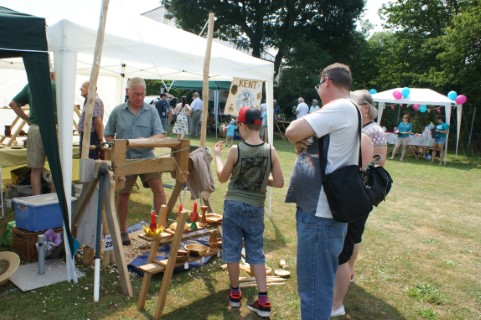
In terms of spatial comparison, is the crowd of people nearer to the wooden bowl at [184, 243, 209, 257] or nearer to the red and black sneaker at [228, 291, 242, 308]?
the red and black sneaker at [228, 291, 242, 308]

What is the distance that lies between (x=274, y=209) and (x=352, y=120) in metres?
4.22

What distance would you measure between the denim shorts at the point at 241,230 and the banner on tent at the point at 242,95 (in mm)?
2007

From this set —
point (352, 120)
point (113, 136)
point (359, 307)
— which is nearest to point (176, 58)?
point (113, 136)

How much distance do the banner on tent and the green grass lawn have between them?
1.60m

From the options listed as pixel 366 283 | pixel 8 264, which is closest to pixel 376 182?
pixel 366 283

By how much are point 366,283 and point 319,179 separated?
2.10 meters

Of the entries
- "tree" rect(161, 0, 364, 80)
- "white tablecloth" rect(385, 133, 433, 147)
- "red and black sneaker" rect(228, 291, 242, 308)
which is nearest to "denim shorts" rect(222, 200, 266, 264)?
"red and black sneaker" rect(228, 291, 242, 308)

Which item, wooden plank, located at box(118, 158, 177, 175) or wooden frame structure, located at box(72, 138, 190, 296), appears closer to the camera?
wooden frame structure, located at box(72, 138, 190, 296)

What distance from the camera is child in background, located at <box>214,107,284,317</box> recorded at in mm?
2982

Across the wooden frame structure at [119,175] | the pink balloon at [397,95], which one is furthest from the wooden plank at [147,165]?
the pink balloon at [397,95]

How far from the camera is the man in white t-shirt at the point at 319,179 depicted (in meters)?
2.13

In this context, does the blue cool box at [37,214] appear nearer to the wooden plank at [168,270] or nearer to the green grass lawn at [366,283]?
the green grass lawn at [366,283]

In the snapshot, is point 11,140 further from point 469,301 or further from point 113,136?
point 469,301

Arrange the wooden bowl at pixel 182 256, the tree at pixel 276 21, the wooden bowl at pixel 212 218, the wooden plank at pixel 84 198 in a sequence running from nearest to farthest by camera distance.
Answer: the wooden plank at pixel 84 198
the wooden bowl at pixel 182 256
the wooden bowl at pixel 212 218
the tree at pixel 276 21
